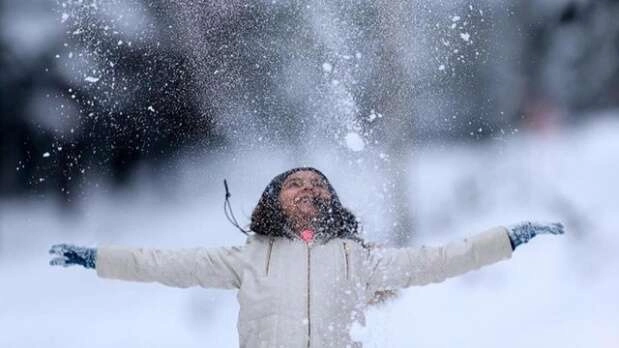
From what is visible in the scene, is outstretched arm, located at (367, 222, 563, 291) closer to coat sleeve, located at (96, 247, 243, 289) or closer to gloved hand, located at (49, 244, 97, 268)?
coat sleeve, located at (96, 247, 243, 289)

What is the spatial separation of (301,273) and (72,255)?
100 centimetres

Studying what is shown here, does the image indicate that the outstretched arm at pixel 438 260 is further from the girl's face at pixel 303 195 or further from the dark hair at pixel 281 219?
the girl's face at pixel 303 195

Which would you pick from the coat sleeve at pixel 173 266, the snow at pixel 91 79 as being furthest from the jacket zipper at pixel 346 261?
the snow at pixel 91 79

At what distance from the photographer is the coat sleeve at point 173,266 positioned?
326 centimetres

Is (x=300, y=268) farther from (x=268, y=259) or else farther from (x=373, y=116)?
(x=373, y=116)

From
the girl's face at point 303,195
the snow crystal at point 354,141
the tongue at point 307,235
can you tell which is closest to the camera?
the tongue at point 307,235

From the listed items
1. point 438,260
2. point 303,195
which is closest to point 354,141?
point 303,195

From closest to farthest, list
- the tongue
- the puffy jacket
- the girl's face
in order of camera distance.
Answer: the puffy jacket → the tongue → the girl's face

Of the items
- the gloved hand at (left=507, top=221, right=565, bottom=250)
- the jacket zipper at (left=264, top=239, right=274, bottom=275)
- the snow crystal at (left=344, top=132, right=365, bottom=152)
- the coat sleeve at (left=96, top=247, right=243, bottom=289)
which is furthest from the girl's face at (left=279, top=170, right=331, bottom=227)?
the snow crystal at (left=344, top=132, right=365, bottom=152)

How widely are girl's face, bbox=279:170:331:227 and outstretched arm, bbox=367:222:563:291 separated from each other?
0.39 meters

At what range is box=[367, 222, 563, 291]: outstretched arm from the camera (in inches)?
130

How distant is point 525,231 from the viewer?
11.1 ft

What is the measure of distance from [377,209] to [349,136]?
66.4 inches

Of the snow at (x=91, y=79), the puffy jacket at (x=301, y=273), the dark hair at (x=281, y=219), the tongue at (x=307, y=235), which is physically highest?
the snow at (x=91, y=79)
